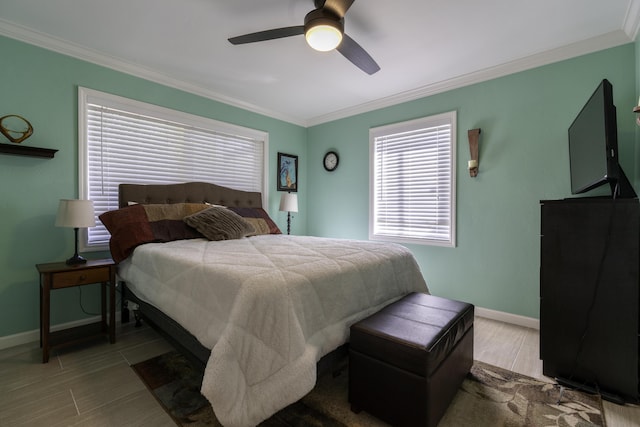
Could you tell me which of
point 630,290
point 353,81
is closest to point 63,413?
point 630,290

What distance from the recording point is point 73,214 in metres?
2.21

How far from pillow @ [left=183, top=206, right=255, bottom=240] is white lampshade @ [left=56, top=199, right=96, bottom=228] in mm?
761

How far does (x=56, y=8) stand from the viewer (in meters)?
2.07

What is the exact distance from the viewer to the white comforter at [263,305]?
1.22 m

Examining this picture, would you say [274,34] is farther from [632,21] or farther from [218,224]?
[632,21]

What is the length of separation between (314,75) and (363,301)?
2455mm

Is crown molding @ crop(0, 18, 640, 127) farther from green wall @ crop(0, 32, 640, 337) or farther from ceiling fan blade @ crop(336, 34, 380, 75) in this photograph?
ceiling fan blade @ crop(336, 34, 380, 75)

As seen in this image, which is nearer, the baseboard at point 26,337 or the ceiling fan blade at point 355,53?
the ceiling fan blade at point 355,53

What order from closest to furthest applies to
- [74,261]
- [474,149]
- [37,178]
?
[74,261] < [37,178] < [474,149]

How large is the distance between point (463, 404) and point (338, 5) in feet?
8.06

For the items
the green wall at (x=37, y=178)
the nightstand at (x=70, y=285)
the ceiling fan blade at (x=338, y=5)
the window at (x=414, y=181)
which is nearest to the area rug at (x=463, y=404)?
the nightstand at (x=70, y=285)

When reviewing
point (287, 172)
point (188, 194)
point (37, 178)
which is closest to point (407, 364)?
point (188, 194)

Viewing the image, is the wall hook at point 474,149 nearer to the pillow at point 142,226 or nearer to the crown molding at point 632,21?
the crown molding at point 632,21

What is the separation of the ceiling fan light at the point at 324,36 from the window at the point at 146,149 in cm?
207
